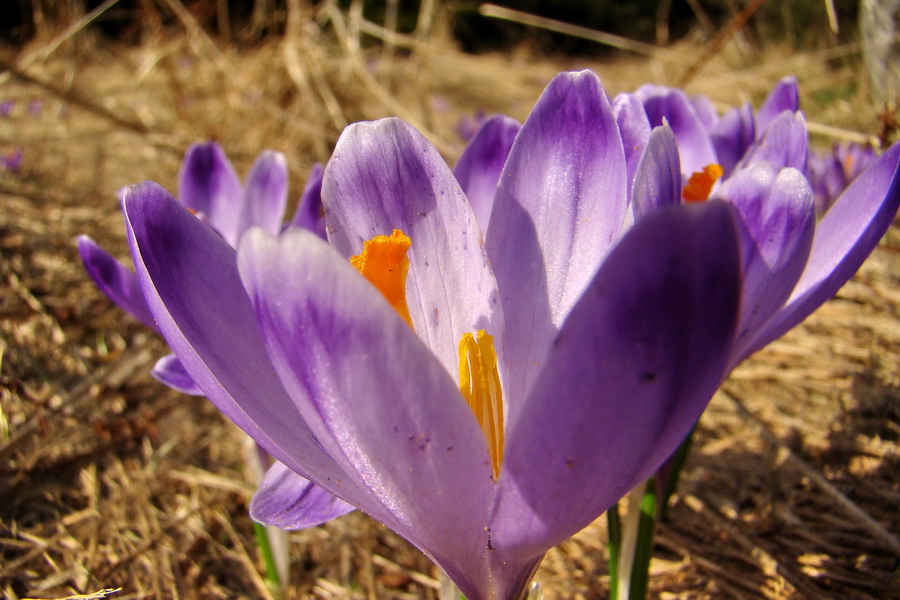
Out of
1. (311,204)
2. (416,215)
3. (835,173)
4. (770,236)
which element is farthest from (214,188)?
(835,173)

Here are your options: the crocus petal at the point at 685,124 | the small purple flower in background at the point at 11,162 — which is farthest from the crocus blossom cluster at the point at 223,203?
the small purple flower in background at the point at 11,162

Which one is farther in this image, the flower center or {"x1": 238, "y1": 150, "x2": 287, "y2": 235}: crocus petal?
{"x1": 238, "y1": 150, "x2": 287, "y2": 235}: crocus petal

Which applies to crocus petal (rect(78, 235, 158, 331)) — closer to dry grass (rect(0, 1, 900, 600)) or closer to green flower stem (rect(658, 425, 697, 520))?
dry grass (rect(0, 1, 900, 600))

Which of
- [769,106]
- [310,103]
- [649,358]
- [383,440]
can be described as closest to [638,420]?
[649,358]

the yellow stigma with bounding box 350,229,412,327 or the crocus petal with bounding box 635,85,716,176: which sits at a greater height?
the crocus petal with bounding box 635,85,716,176

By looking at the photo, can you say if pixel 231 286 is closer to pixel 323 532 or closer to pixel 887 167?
pixel 887 167

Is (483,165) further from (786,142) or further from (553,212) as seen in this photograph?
(786,142)

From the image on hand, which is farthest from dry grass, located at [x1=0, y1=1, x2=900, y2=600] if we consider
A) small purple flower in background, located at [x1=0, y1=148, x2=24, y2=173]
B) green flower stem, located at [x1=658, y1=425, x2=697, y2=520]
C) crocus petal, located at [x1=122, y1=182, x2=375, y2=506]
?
crocus petal, located at [x1=122, y1=182, x2=375, y2=506]

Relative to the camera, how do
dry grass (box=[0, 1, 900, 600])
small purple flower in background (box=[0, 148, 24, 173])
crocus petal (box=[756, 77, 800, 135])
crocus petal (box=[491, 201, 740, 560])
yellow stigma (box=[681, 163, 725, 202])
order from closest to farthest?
1. crocus petal (box=[491, 201, 740, 560])
2. yellow stigma (box=[681, 163, 725, 202])
3. crocus petal (box=[756, 77, 800, 135])
4. dry grass (box=[0, 1, 900, 600])
5. small purple flower in background (box=[0, 148, 24, 173])
